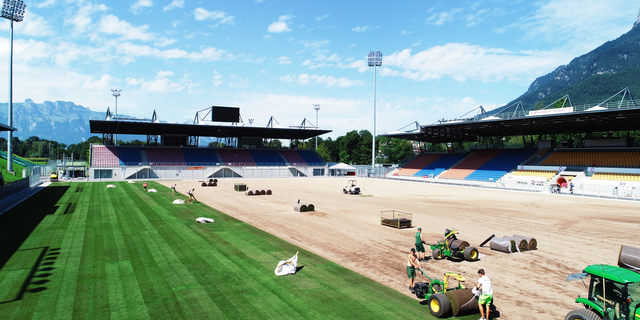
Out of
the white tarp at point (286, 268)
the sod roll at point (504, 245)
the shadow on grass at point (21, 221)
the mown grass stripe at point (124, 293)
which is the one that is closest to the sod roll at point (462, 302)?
the white tarp at point (286, 268)

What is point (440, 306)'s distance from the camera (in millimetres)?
9797

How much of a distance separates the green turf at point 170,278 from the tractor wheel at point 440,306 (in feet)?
1.46

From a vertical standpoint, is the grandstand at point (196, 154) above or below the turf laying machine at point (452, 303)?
above

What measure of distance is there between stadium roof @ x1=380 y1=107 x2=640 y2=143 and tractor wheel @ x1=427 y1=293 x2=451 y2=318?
4890 centimetres

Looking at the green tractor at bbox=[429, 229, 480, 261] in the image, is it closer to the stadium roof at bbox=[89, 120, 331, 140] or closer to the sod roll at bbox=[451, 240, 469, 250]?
the sod roll at bbox=[451, 240, 469, 250]

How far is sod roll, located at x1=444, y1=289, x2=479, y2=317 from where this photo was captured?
32.4 ft

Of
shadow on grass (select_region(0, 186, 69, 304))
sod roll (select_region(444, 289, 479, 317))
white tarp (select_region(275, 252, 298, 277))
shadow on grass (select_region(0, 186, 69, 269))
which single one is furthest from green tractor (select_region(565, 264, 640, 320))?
shadow on grass (select_region(0, 186, 69, 269))

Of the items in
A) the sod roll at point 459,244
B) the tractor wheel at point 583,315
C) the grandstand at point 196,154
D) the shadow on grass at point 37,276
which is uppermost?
the grandstand at point 196,154

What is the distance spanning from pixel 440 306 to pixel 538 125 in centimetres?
5883

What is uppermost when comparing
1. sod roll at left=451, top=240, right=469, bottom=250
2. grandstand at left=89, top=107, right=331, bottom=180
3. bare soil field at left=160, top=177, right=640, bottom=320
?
grandstand at left=89, top=107, right=331, bottom=180

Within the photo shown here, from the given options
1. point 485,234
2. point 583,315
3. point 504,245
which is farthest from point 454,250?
point 583,315

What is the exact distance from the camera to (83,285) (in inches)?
468

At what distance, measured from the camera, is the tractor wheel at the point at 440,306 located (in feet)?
32.1

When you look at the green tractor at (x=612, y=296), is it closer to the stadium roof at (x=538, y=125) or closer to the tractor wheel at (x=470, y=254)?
the tractor wheel at (x=470, y=254)
